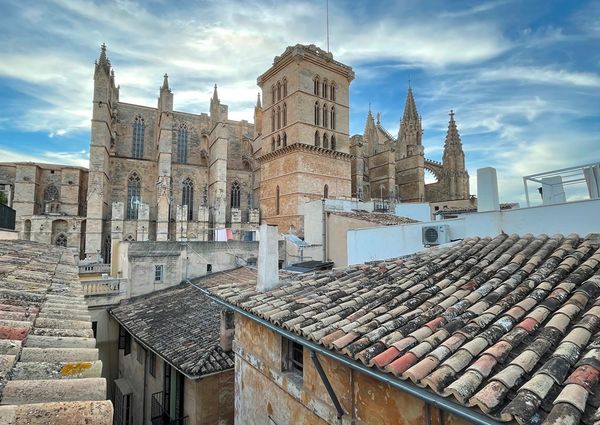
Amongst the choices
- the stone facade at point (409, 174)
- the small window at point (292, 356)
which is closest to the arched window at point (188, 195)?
the stone facade at point (409, 174)

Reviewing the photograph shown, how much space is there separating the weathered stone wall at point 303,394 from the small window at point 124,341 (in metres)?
9.69

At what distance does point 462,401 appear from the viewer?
228 centimetres

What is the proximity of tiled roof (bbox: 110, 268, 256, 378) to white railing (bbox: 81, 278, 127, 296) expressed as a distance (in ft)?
2.32

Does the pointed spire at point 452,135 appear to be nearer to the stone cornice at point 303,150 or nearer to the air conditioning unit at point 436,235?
the stone cornice at point 303,150

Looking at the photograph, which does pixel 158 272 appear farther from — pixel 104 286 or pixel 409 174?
pixel 409 174

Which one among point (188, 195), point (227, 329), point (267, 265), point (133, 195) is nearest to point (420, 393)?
point (267, 265)

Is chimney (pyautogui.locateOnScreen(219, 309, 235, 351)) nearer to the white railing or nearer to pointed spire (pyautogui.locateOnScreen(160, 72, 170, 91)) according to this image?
the white railing

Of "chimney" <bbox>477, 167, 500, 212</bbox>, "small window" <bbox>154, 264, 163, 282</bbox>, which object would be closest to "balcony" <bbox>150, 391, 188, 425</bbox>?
"small window" <bbox>154, 264, 163, 282</bbox>

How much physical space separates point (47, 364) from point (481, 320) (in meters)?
3.60

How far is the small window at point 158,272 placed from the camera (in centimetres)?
1620

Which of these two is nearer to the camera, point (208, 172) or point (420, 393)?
point (420, 393)

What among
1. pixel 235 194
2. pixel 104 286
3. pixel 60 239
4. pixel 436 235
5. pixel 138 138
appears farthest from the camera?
pixel 138 138

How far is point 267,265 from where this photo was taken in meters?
6.27

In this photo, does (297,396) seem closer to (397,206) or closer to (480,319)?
(480,319)
